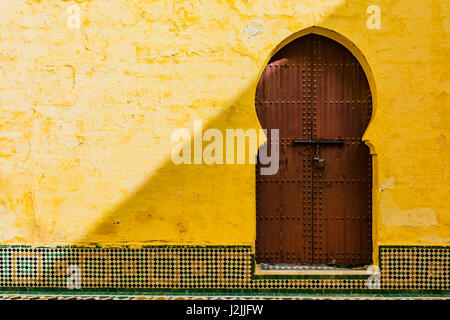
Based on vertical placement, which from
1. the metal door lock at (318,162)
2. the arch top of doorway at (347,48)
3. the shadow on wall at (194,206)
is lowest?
the shadow on wall at (194,206)

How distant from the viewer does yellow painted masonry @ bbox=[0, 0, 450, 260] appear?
12.6 feet

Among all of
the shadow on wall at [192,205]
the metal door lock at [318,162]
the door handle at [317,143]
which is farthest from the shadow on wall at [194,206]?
the metal door lock at [318,162]

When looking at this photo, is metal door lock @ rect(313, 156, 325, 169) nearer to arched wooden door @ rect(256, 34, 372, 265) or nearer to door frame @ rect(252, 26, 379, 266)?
arched wooden door @ rect(256, 34, 372, 265)

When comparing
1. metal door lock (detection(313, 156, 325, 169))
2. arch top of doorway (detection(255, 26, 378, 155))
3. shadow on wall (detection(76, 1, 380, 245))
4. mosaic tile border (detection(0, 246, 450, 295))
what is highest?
arch top of doorway (detection(255, 26, 378, 155))

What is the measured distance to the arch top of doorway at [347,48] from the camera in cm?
390

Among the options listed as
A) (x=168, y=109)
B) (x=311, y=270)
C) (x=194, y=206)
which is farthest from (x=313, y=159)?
(x=168, y=109)

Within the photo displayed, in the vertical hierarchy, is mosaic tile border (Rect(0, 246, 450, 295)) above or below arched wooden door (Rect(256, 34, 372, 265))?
below

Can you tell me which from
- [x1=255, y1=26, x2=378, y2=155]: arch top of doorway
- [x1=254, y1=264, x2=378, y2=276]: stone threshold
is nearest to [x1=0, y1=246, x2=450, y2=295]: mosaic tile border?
[x1=254, y1=264, x2=378, y2=276]: stone threshold

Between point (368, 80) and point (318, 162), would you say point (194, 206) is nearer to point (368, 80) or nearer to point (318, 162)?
point (318, 162)

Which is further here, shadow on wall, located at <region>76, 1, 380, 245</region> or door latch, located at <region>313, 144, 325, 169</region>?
door latch, located at <region>313, 144, 325, 169</region>

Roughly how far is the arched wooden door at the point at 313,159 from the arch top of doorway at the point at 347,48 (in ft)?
0.27

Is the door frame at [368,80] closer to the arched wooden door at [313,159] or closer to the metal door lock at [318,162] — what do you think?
the arched wooden door at [313,159]

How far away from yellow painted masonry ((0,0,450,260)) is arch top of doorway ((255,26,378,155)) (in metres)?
0.02

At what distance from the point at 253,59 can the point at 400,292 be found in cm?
262
